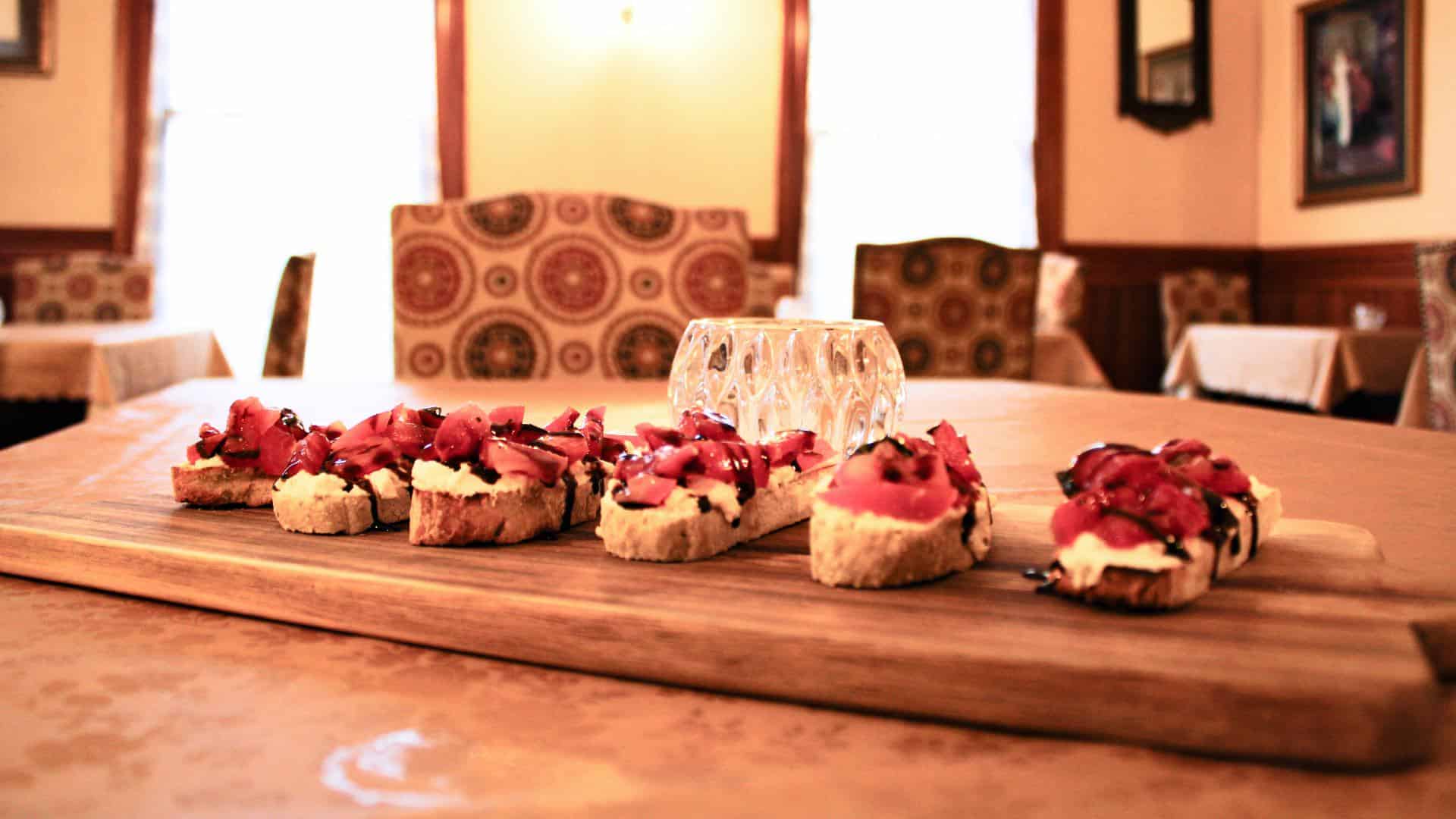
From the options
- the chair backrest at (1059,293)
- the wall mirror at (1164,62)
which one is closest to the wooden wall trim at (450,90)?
the chair backrest at (1059,293)

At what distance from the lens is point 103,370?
9.58ft

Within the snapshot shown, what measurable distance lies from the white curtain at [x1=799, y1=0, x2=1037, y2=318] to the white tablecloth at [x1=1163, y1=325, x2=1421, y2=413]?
1781 mm

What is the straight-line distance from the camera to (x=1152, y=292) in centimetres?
675

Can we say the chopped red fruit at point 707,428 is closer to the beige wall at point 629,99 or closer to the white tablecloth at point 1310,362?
the white tablecloth at point 1310,362

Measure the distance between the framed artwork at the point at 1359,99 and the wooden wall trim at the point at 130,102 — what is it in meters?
6.21

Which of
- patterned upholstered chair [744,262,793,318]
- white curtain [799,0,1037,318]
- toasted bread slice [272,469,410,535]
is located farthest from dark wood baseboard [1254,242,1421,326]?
toasted bread slice [272,469,410,535]

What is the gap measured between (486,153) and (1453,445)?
5.48 meters

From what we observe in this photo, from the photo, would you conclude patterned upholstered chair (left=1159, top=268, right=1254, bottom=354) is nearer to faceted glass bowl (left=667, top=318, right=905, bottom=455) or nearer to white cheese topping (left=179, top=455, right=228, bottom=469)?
faceted glass bowl (left=667, top=318, right=905, bottom=455)

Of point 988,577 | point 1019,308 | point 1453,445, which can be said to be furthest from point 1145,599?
point 1019,308

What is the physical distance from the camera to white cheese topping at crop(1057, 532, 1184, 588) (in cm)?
49

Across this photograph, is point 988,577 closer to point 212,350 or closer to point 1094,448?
point 1094,448

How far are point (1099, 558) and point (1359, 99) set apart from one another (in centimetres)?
644

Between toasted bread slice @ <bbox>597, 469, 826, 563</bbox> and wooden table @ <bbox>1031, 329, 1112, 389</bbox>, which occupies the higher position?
wooden table @ <bbox>1031, 329, 1112, 389</bbox>

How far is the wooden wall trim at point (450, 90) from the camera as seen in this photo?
5.94m
